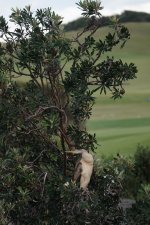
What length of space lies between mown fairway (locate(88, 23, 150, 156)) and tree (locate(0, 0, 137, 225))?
14967mm

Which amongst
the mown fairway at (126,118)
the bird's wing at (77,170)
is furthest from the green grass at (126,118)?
the bird's wing at (77,170)

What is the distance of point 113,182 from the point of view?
805cm

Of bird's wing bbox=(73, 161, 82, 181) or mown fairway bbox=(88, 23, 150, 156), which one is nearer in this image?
bird's wing bbox=(73, 161, 82, 181)

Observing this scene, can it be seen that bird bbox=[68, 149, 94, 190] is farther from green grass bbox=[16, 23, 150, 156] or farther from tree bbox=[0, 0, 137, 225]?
green grass bbox=[16, 23, 150, 156]

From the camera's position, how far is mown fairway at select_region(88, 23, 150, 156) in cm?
2877

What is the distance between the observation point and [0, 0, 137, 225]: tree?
286 inches

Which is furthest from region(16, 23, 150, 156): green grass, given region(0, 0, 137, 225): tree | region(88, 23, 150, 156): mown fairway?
region(0, 0, 137, 225): tree

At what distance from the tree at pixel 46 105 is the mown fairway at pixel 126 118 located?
49.1 ft

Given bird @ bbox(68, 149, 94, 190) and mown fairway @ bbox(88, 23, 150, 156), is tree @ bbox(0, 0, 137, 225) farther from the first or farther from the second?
mown fairway @ bbox(88, 23, 150, 156)

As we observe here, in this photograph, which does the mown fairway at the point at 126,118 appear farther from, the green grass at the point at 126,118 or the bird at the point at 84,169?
the bird at the point at 84,169

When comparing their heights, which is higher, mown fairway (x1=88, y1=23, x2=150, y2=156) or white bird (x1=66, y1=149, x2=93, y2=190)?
white bird (x1=66, y1=149, x2=93, y2=190)

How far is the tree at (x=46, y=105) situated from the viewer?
7254 millimetres

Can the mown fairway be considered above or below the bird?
below

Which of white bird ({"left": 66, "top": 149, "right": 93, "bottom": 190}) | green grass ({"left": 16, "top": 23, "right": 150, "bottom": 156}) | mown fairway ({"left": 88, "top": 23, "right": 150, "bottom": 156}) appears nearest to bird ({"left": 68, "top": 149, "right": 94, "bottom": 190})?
white bird ({"left": 66, "top": 149, "right": 93, "bottom": 190})
